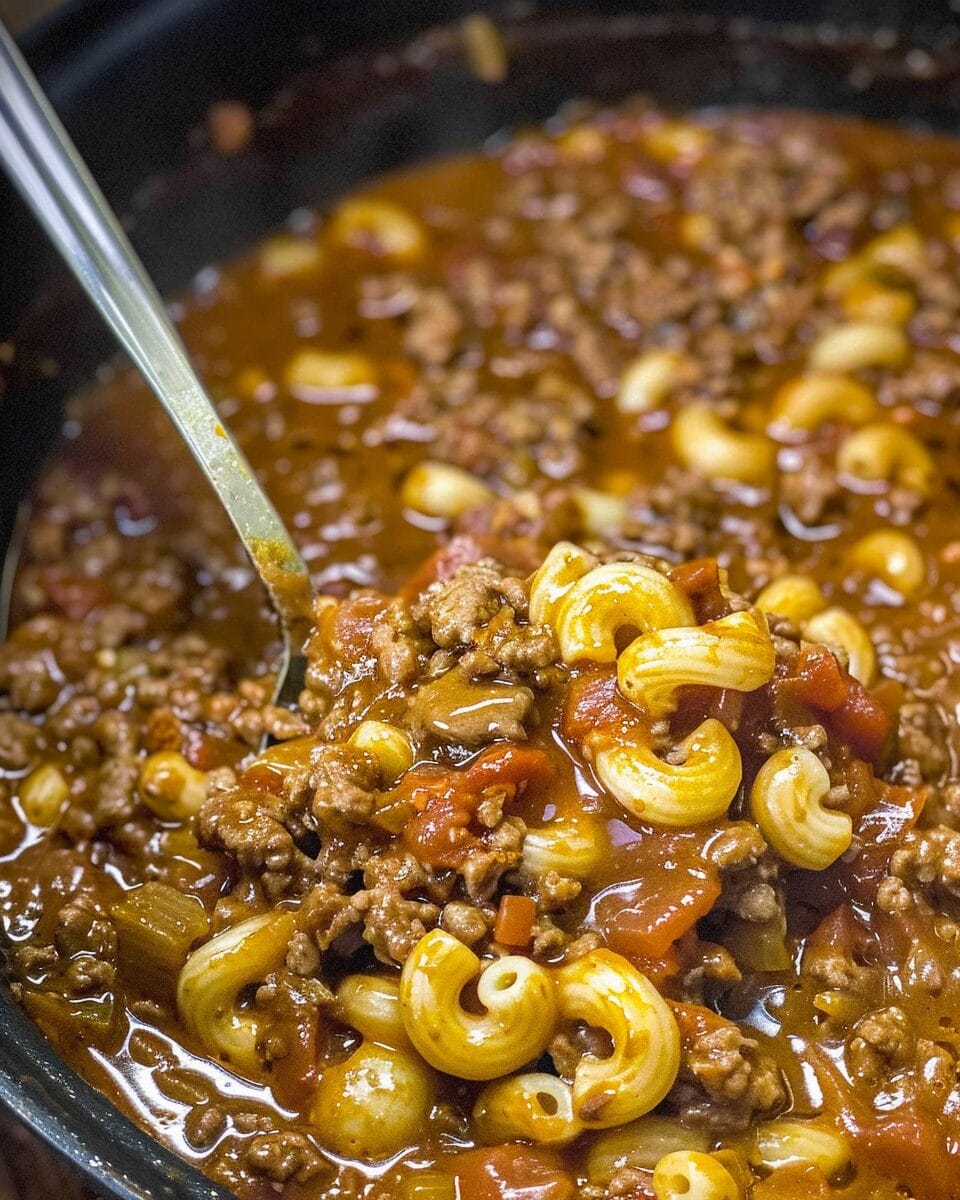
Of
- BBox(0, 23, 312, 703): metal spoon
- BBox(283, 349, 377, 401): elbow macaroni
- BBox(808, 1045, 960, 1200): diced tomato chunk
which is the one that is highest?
BBox(0, 23, 312, 703): metal spoon

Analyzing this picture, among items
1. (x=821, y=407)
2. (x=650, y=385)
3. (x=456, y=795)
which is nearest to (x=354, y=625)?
(x=456, y=795)

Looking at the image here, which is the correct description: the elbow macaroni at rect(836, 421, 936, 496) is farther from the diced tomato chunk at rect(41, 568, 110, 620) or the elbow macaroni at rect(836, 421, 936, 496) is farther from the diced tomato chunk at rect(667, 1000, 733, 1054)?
the diced tomato chunk at rect(41, 568, 110, 620)

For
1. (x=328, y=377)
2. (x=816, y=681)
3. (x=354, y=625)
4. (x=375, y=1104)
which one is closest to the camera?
(x=375, y=1104)

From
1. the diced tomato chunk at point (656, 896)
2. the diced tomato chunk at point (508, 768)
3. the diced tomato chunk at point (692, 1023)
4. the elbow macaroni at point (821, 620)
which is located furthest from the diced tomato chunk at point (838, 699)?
the diced tomato chunk at point (692, 1023)

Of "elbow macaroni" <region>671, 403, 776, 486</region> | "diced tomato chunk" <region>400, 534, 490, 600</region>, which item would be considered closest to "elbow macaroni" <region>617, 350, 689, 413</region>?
"elbow macaroni" <region>671, 403, 776, 486</region>

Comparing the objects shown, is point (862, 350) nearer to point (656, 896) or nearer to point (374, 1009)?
point (656, 896)

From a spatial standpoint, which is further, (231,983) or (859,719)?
(859,719)

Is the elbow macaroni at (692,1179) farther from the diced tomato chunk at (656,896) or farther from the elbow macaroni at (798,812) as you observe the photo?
the elbow macaroni at (798,812)

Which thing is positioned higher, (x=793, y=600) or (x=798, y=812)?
(x=798, y=812)
